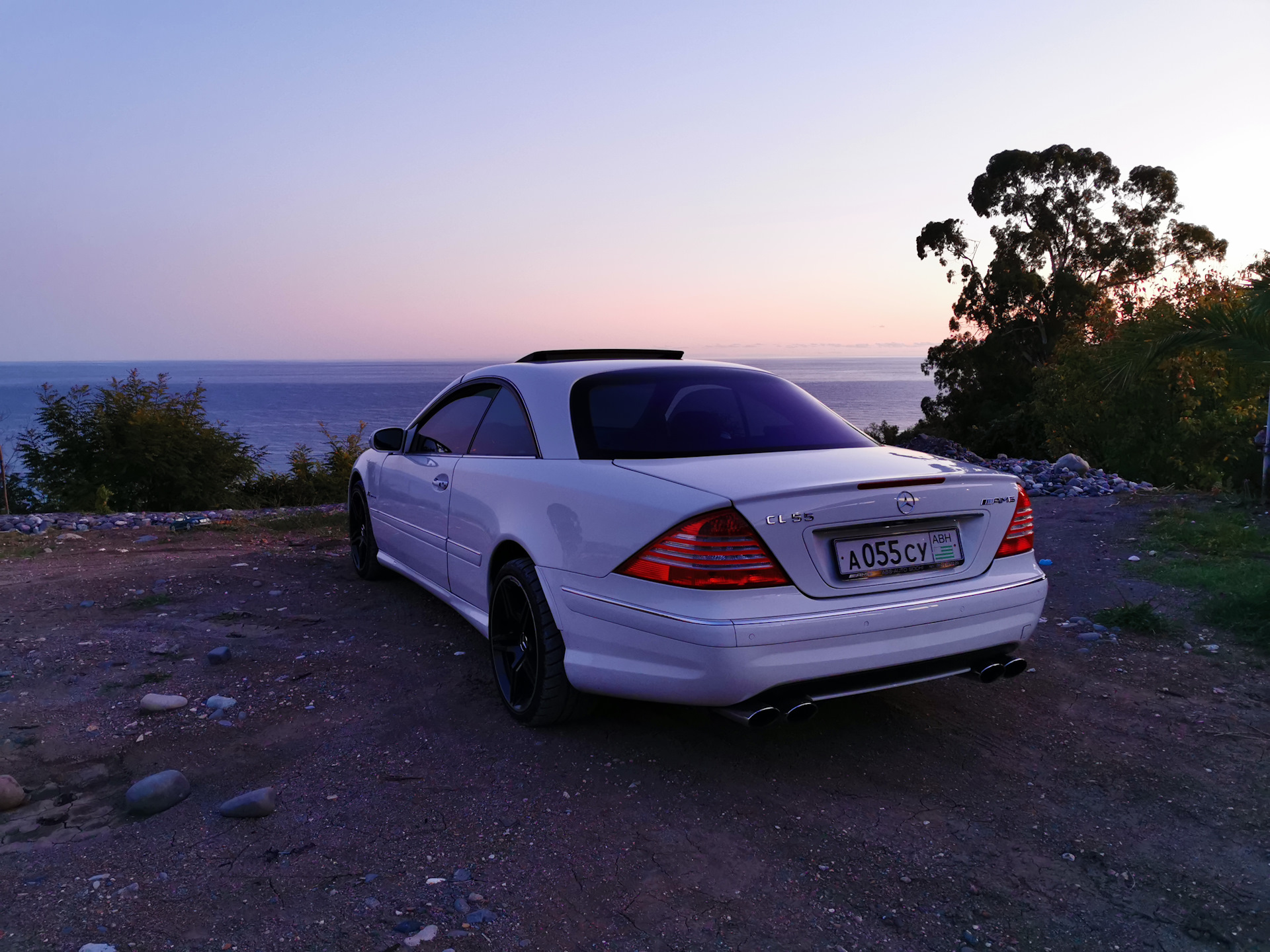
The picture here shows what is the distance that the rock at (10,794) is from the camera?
2.96 m

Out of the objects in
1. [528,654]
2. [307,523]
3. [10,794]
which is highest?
[528,654]

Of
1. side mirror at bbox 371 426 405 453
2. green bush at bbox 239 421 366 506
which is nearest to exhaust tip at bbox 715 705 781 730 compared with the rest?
side mirror at bbox 371 426 405 453

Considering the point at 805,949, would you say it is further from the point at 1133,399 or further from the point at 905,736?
the point at 1133,399

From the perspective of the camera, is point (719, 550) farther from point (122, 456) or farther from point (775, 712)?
point (122, 456)

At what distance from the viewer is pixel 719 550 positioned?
277 cm

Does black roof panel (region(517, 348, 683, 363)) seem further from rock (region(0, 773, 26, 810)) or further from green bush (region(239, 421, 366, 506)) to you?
green bush (region(239, 421, 366, 506))

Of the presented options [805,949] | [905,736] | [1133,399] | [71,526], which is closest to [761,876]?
[805,949]

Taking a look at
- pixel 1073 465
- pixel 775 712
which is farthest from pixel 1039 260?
pixel 775 712

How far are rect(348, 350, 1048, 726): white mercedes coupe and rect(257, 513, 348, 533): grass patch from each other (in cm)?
571

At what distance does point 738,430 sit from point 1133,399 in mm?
17460

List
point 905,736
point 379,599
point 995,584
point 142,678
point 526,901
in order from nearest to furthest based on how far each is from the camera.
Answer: point 526,901
point 995,584
point 905,736
point 142,678
point 379,599

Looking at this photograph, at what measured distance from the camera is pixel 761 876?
2510 mm

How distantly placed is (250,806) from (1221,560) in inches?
257

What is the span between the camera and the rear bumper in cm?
272
